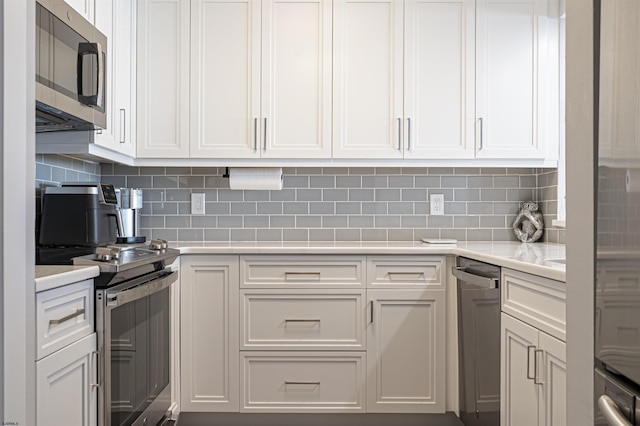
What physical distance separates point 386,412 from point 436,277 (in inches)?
27.6

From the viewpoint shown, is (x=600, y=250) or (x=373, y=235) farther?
(x=373, y=235)

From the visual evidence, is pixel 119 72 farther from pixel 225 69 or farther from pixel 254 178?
pixel 254 178

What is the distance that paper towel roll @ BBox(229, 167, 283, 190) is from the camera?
2922 millimetres

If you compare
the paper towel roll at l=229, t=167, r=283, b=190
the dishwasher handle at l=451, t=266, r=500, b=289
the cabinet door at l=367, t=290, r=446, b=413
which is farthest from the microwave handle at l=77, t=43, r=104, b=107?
the dishwasher handle at l=451, t=266, r=500, b=289

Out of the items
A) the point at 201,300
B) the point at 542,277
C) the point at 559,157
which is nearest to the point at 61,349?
the point at 201,300

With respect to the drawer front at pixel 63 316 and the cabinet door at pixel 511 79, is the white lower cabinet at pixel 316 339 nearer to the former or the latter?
the cabinet door at pixel 511 79

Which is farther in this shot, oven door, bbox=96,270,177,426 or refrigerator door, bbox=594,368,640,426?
oven door, bbox=96,270,177,426

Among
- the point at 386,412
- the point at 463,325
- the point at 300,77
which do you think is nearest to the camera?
the point at 463,325

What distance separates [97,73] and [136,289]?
84 cm

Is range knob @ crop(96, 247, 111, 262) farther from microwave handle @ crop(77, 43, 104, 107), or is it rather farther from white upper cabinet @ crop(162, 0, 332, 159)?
white upper cabinet @ crop(162, 0, 332, 159)

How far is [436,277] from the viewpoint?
104 inches

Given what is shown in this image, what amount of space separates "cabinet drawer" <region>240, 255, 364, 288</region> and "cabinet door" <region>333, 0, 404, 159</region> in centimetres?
57

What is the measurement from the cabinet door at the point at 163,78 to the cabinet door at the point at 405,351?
131 centimetres

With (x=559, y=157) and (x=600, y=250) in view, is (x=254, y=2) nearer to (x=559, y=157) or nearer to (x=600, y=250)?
(x=559, y=157)
